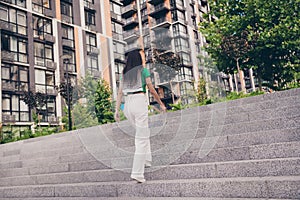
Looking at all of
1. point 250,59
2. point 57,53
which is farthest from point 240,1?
point 57,53

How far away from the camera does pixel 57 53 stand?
3077 cm

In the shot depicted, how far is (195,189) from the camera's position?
12.6ft

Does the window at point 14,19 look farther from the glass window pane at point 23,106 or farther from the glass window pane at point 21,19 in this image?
the glass window pane at point 23,106

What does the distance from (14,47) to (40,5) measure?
576 centimetres

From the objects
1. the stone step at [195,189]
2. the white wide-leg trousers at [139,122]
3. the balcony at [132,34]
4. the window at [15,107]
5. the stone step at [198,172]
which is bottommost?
the stone step at [195,189]

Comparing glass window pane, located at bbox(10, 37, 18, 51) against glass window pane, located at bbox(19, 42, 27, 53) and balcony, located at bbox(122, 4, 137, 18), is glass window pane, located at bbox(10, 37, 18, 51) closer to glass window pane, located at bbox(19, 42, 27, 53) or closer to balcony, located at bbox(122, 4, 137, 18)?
glass window pane, located at bbox(19, 42, 27, 53)

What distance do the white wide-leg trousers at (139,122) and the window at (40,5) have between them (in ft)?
96.1

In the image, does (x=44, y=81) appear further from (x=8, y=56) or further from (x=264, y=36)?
(x=264, y=36)

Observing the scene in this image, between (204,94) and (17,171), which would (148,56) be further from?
(17,171)

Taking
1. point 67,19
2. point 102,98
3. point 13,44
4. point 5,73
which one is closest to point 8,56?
point 13,44

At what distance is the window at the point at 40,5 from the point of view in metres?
29.4

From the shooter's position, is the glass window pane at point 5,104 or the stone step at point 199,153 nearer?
the stone step at point 199,153

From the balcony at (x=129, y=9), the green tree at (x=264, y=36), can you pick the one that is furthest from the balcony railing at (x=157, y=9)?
the green tree at (x=264, y=36)

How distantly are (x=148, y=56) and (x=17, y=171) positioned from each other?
19.4ft
